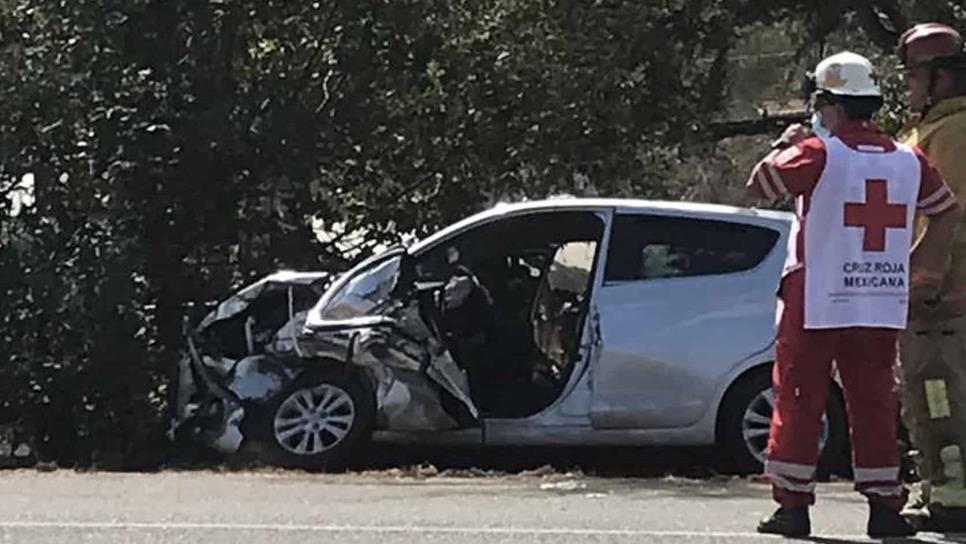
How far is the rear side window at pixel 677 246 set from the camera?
37.1 feet

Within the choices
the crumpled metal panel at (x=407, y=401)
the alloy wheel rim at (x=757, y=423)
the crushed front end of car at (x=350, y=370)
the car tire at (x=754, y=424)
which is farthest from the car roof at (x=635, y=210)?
the alloy wheel rim at (x=757, y=423)

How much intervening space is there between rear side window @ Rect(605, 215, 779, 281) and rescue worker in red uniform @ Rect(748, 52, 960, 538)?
370 cm

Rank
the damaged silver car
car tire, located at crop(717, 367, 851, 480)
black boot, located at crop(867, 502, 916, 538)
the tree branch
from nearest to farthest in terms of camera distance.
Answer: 1. black boot, located at crop(867, 502, 916, 538)
2. car tire, located at crop(717, 367, 851, 480)
3. the damaged silver car
4. the tree branch

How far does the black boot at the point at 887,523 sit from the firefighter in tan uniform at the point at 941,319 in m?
0.27

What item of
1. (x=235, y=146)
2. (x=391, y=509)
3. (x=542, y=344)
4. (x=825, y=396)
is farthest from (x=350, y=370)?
(x=825, y=396)

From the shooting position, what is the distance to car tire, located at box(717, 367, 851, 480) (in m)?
11.0

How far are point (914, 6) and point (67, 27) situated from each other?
267 inches

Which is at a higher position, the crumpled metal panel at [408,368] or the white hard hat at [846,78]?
the white hard hat at [846,78]

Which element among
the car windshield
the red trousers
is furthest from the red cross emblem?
the car windshield

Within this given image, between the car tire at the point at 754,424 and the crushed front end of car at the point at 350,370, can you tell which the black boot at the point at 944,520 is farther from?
the crushed front end of car at the point at 350,370

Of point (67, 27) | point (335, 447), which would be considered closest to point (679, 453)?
point (335, 447)

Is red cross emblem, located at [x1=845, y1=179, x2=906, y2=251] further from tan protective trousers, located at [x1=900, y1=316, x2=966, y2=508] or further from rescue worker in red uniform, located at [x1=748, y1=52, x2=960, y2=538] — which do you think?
tan protective trousers, located at [x1=900, y1=316, x2=966, y2=508]

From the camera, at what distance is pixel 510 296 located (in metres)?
11.5

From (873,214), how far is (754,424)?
3.85 m
